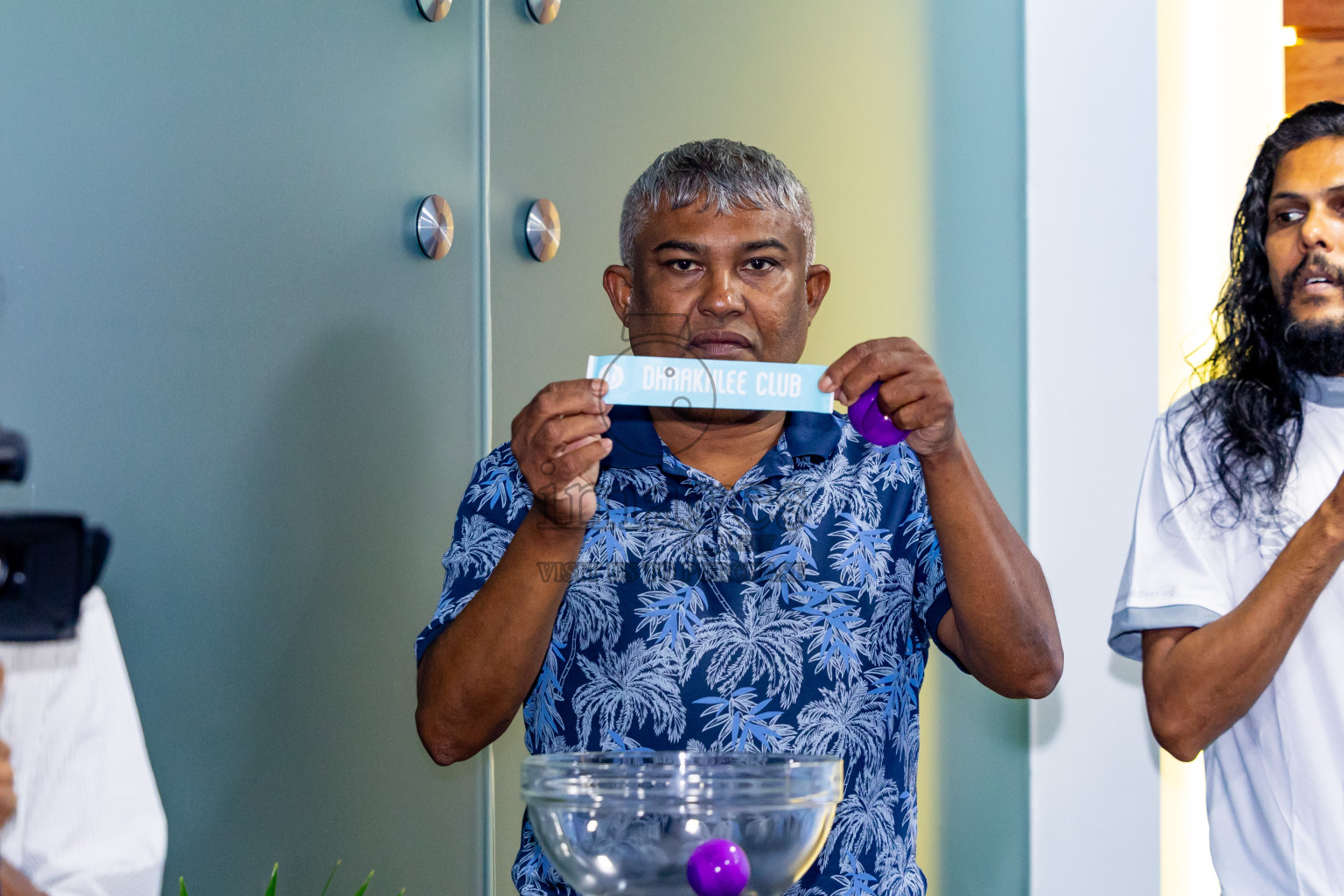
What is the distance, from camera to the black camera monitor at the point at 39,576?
435 millimetres

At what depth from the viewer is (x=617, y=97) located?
4.95 ft

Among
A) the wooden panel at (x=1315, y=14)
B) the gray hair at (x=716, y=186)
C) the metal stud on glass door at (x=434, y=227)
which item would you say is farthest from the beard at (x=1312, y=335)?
the wooden panel at (x=1315, y=14)

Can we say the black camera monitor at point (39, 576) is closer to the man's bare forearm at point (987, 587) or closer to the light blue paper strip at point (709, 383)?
the light blue paper strip at point (709, 383)

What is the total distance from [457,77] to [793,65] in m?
0.56

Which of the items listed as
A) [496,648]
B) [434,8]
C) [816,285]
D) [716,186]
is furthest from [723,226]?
[434,8]

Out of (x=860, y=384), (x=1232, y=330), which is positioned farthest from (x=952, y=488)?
(x=1232, y=330)

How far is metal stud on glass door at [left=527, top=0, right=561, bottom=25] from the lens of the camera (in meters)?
1.45

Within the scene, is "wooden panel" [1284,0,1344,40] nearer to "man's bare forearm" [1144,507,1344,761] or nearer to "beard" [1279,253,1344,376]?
"beard" [1279,253,1344,376]

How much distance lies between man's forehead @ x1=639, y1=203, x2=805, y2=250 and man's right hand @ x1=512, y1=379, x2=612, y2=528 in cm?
29

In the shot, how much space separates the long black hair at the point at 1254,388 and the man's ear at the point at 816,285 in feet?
1.22

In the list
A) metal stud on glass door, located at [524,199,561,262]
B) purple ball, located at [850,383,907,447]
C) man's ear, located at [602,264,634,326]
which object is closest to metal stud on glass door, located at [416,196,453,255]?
metal stud on glass door, located at [524,199,561,262]

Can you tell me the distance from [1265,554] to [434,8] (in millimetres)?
1017

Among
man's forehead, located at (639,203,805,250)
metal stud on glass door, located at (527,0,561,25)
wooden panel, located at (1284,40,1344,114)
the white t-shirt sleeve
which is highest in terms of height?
wooden panel, located at (1284,40,1344,114)

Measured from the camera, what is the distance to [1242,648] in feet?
3.41
